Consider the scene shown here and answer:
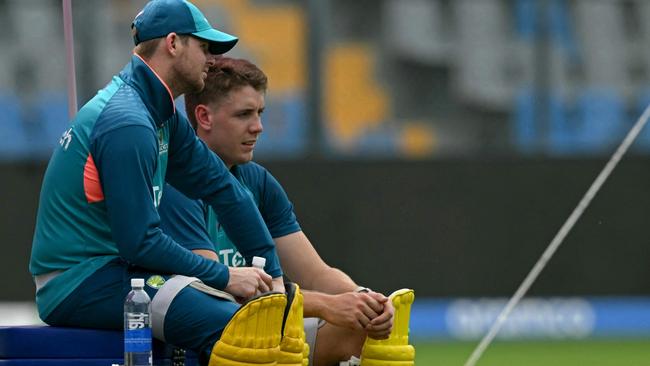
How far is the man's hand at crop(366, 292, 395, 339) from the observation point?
14.9 ft

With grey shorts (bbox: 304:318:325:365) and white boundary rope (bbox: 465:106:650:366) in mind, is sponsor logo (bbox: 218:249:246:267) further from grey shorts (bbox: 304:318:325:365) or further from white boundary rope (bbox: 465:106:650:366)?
white boundary rope (bbox: 465:106:650:366)

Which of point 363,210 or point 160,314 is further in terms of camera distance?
point 363,210

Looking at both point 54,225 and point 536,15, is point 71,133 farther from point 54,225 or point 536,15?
point 536,15

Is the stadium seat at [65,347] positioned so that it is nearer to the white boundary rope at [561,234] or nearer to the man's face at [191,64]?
→ the man's face at [191,64]

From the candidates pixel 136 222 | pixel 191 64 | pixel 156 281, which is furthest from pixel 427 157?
pixel 136 222

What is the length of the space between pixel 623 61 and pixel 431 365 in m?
3.76

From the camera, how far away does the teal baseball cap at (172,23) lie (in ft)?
13.4

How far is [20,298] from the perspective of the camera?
10.2 meters

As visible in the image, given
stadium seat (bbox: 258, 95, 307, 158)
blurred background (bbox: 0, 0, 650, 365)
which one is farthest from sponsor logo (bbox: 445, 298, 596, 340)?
stadium seat (bbox: 258, 95, 307, 158)

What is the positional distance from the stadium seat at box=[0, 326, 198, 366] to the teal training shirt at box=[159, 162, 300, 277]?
694 millimetres

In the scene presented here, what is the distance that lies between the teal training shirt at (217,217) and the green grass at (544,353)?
3.61 metres

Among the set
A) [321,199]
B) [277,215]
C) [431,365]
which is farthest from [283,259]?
[321,199]

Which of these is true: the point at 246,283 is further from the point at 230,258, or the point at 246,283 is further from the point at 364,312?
the point at 230,258

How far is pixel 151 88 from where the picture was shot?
13.3 feet
